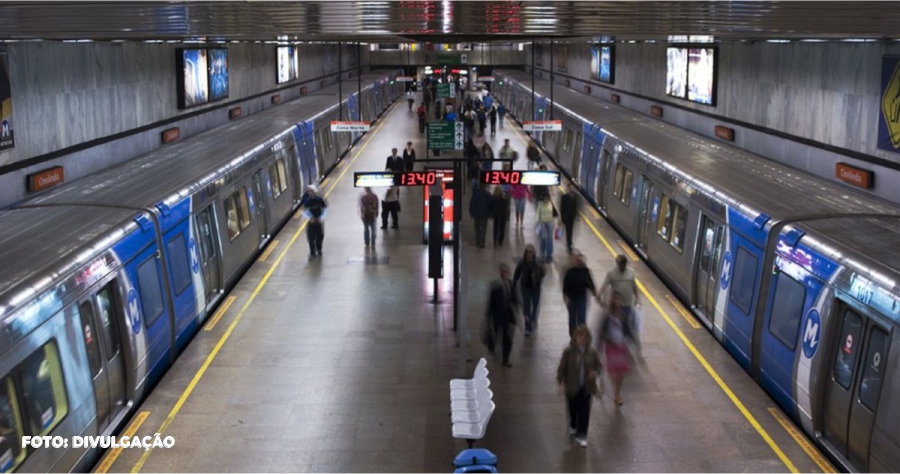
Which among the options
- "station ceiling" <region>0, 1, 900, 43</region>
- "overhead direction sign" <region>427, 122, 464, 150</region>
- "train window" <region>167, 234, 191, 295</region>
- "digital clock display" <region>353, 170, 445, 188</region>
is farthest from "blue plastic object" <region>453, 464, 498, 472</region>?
"overhead direction sign" <region>427, 122, 464, 150</region>

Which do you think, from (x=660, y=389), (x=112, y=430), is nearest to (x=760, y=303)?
(x=660, y=389)

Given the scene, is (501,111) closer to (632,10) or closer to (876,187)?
(876,187)

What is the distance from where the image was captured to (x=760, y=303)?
11.1 m

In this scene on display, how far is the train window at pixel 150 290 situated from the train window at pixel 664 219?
28.1ft

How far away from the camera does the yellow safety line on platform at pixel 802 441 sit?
8.91 metres

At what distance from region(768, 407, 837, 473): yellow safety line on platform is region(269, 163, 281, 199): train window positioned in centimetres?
1337

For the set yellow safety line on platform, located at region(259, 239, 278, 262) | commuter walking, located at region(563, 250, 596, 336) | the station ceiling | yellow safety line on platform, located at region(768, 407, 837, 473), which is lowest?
yellow safety line on platform, located at region(259, 239, 278, 262)

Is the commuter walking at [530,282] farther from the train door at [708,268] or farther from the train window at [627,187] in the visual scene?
the train window at [627,187]

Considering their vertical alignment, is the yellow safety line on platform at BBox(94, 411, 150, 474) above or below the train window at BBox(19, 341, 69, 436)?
below

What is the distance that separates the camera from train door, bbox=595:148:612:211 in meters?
22.5

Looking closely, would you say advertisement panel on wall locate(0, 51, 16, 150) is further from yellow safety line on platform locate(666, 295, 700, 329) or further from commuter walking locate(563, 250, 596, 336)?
yellow safety line on platform locate(666, 295, 700, 329)

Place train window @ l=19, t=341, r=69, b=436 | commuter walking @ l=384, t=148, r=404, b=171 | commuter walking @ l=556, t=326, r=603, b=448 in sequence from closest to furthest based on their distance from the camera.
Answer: train window @ l=19, t=341, r=69, b=436 < commuter walking @ l=556, t=326, r=603, b=448 < commuter walking @ l=384, t=148, r=404, b=171

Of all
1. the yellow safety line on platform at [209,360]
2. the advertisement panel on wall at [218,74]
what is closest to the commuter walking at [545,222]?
the yellow safety line on platform at [209,360]

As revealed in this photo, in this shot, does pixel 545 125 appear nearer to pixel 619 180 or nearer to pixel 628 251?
pixel 619 180
